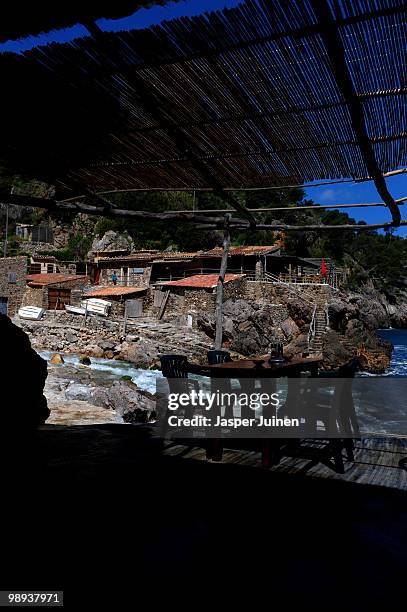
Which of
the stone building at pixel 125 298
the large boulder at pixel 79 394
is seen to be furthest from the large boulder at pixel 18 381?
the stone building at pixel 125 298

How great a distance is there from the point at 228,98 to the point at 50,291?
30461 mm

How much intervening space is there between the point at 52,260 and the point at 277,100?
1676 inches

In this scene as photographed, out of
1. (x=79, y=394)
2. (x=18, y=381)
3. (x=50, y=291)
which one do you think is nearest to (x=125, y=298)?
(x=50, y=291)

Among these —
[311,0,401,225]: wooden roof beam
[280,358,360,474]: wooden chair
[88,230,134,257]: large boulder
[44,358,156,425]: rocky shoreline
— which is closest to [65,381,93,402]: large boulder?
[44,358,156,425]: rocky shoreline

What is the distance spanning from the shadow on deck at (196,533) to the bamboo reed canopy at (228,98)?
94.6 inches

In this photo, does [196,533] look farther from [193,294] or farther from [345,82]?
[193,294]

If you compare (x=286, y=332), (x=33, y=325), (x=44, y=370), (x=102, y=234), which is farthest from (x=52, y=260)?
(x=44, y=370)

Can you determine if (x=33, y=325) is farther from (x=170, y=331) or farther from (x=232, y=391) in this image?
(x=232, y=391)

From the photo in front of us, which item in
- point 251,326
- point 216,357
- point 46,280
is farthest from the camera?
point 46,280

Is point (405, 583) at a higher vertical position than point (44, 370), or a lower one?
lower

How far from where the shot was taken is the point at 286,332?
1064 inches

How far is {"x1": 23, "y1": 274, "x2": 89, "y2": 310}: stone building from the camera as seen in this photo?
3058 centimetres

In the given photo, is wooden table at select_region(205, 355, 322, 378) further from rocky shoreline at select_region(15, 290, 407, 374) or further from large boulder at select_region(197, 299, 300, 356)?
large boulder at select_region(197, 299, 300, 356)

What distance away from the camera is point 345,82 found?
2.29 metres
